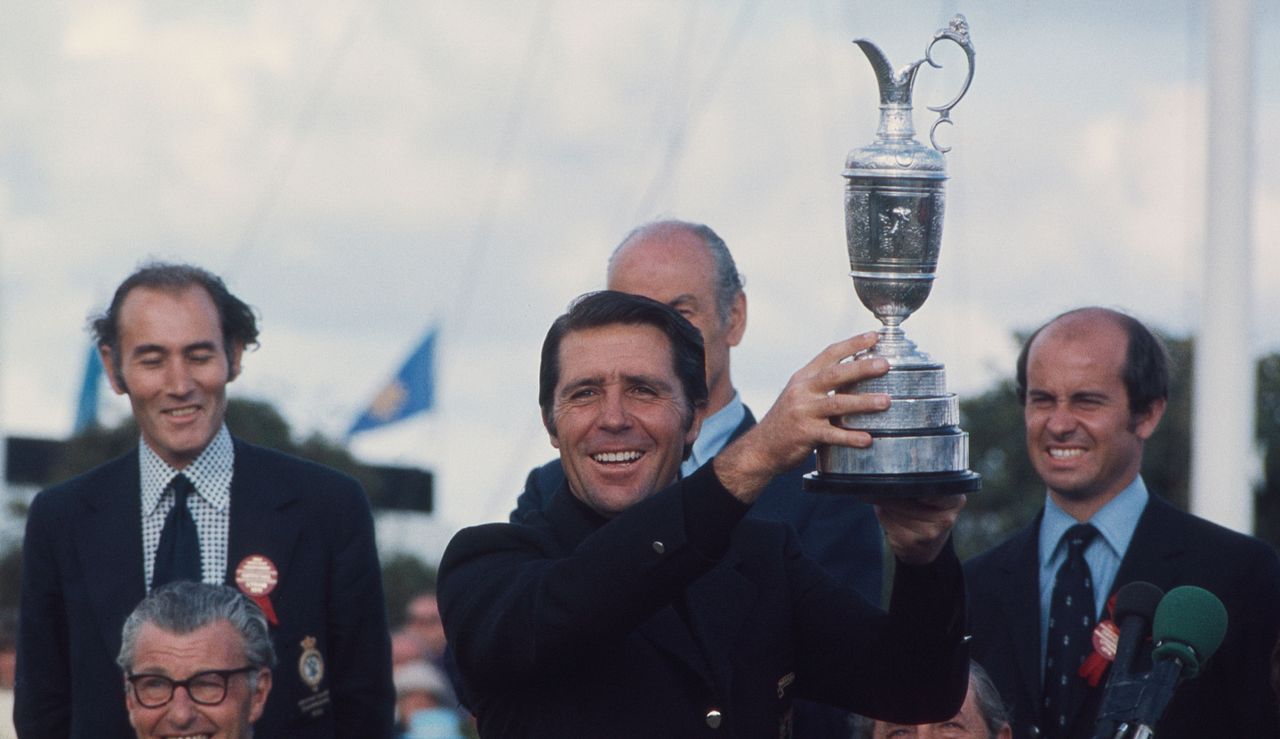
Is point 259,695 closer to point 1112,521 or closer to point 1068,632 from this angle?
point 1068,632

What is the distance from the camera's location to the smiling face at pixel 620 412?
164 inches

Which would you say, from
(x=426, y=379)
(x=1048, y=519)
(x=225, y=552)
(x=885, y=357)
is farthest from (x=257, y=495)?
(x=426, y=379)

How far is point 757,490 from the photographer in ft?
12.5

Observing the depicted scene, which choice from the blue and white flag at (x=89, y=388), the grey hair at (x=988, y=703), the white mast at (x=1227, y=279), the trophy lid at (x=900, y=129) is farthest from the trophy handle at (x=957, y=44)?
the blue and white flag at (x=89, y=388)

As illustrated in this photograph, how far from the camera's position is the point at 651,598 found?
388cm

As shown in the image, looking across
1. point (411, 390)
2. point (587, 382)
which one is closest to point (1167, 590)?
point (587, 382)

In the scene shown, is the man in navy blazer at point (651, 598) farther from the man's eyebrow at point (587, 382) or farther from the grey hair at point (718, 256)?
the grey hair at point (718, 256)

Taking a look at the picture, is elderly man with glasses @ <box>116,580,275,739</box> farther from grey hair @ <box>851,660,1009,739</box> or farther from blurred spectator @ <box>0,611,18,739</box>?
blurred spectator @ <box>0,611,18,739</box>

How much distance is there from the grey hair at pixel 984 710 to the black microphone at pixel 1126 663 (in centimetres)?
97

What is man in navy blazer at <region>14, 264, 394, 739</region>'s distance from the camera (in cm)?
613

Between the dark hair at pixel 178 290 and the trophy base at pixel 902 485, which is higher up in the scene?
the dark hair at pixel 178 290

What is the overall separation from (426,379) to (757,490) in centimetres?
2049

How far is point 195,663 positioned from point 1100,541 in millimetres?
2468

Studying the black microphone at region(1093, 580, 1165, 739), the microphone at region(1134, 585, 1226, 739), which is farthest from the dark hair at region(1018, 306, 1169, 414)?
the microphone at region(1134, 585, 1226, 739)
